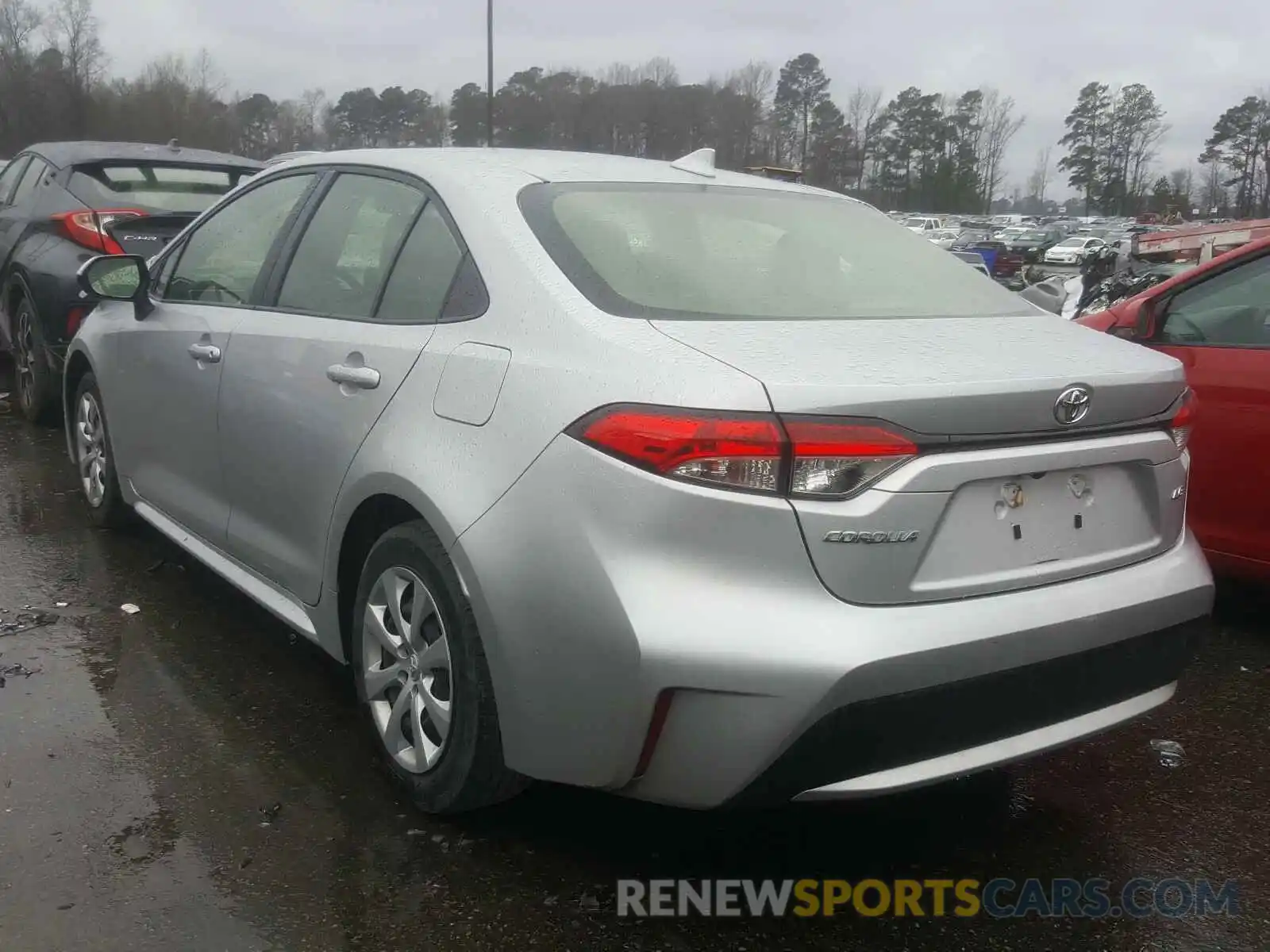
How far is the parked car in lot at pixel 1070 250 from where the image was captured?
147ft

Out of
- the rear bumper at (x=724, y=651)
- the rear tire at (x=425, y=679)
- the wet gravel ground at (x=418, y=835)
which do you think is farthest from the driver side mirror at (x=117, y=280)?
the rear bumper at (x=724, y=651)

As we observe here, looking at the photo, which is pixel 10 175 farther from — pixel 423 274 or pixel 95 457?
pixel 423 274

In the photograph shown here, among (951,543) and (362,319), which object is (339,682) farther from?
(951,543)

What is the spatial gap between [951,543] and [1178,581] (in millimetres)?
714

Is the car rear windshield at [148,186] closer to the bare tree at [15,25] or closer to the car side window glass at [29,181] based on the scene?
the car side window glass at [29,181]

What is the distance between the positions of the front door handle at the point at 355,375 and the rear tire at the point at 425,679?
38cm

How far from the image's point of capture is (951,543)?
7.17ft

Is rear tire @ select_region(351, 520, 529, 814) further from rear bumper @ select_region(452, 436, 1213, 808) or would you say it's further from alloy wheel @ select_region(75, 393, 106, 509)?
alloy wheel @ select_region(75, 393, 106, 509)

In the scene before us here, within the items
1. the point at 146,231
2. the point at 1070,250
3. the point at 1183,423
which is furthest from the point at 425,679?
the point at 1070,250

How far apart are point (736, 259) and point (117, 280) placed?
2.65m

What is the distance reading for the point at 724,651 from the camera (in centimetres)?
206

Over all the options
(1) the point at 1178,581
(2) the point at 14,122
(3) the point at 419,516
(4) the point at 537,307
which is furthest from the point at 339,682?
(2) the point at 14,122

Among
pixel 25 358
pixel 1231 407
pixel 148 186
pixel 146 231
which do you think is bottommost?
pixel 25 358

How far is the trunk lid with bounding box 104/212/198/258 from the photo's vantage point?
6.37m
